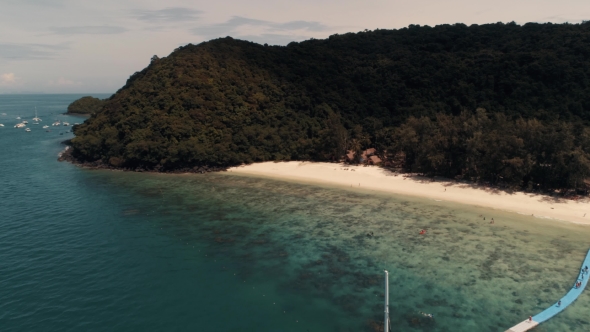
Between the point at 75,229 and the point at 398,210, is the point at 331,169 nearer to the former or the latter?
the point at 398,210

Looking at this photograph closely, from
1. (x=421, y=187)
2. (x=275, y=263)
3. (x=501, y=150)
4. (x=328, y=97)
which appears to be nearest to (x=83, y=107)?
(x=328, y=97)

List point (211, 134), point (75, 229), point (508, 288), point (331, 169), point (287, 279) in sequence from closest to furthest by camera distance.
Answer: point (508, 288), point (287, 279), point (75, 229), point (331, 169), point (211, 134)

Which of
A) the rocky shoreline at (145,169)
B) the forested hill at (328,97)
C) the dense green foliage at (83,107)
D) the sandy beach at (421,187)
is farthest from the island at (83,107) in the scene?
the sandy beach at (421,187)

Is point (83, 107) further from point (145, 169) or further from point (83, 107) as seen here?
point (145, 169)

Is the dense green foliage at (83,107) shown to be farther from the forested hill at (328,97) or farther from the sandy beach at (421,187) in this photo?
the sandy beach at (421,187)

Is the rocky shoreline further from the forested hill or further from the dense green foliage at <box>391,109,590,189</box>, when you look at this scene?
the dense green foliage at <box>391,109,590,189</box>

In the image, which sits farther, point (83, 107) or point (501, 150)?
point (83, 107)

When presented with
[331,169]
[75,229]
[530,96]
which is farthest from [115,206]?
[530,96]
